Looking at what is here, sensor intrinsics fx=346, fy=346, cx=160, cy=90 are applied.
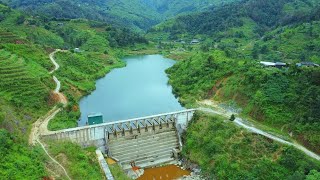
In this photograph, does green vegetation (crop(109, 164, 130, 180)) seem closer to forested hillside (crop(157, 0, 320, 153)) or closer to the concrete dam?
the concrete dam

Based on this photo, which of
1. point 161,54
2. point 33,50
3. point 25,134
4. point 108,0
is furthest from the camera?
point 108,0

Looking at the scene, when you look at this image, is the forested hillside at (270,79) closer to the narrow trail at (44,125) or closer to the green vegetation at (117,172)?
the green vegetation at (117,172)

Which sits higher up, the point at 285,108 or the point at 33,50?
the point at 33,50

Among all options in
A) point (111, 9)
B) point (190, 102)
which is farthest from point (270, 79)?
point (111, 9)

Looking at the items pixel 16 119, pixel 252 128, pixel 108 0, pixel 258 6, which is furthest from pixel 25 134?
pixel 108 0

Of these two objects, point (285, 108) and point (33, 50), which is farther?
point (33, 50)

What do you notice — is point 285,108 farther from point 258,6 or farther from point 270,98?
point 258,6

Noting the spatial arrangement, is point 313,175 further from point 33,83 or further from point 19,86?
point 33,83
